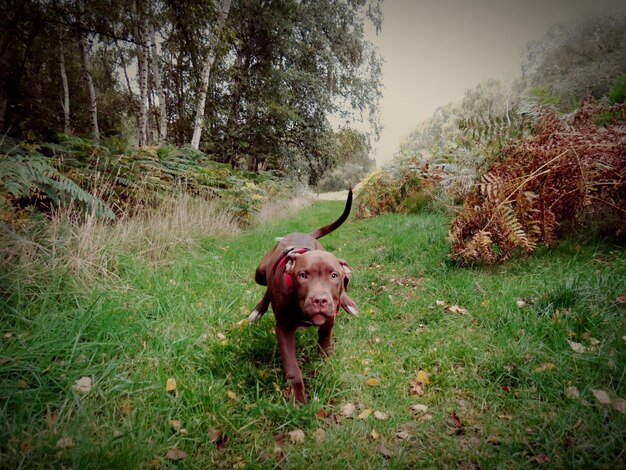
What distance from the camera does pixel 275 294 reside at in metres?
2.51

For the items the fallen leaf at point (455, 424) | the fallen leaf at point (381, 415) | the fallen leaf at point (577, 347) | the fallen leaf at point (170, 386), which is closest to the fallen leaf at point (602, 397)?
the fallen leaf at point (577, 347)

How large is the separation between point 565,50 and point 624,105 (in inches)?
1146

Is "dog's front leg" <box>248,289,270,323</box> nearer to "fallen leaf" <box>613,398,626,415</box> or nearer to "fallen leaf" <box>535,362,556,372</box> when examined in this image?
"fallen leaf" <box>535,362,556,372</box>

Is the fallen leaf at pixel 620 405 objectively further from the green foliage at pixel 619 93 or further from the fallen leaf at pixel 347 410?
the green foliage at pixel 619 93

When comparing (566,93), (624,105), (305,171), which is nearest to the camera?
(624,105)

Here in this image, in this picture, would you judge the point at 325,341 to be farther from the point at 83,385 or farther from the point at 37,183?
the point at 37,183

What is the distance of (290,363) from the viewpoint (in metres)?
2.27

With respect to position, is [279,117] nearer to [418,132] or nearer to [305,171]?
[305,171]

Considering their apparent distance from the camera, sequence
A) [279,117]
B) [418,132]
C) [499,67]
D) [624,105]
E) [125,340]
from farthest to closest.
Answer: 1. [418,132]
2. [499,67]
3. [279,117]
4. [624,105]
5. [125,340]

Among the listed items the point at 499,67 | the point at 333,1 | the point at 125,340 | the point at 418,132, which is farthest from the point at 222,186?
the point at 418,132

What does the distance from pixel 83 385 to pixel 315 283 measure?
1559mm

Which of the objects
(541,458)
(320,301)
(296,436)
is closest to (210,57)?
(320,301)

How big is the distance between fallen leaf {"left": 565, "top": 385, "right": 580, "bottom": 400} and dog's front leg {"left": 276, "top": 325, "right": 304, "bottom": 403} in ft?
5.41

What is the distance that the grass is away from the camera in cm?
170
